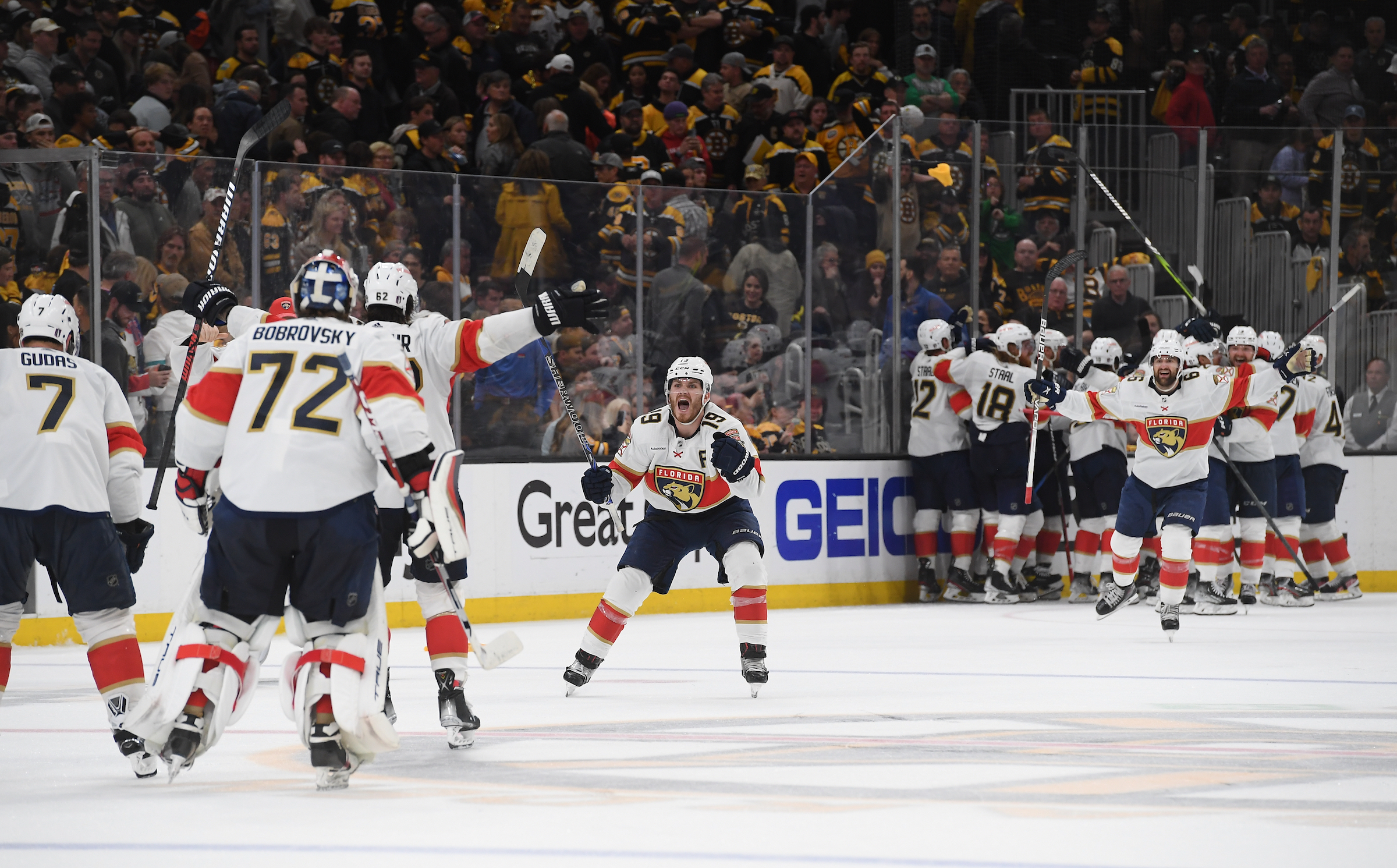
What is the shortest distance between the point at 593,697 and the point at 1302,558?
729 centimetres

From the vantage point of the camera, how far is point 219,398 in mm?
4438

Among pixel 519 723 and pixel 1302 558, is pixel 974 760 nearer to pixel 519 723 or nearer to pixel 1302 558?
pixel 519 723

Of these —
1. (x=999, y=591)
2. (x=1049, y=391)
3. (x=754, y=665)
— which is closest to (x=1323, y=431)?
(x=999, y=591)

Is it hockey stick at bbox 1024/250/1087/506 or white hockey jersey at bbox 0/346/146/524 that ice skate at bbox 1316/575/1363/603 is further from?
white hockey jersey at bbox 0/346/146/524

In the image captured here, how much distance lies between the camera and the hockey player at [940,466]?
1170 centimetres

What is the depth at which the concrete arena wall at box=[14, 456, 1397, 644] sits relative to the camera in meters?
8.86

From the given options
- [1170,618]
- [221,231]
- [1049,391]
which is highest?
[221,231]

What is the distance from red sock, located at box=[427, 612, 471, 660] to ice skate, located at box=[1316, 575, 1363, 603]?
8.26 metres

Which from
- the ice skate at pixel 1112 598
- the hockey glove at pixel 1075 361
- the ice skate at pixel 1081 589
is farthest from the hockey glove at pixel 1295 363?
the ice skate at pixel 1081 589

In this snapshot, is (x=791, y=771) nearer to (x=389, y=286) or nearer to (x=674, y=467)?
(x=389, y=286)

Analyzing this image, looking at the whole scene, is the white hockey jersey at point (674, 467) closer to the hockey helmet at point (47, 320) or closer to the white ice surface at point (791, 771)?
the white ice surface at point (791, 771)

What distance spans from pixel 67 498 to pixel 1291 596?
892cm

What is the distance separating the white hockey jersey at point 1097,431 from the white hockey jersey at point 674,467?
5.43 metres

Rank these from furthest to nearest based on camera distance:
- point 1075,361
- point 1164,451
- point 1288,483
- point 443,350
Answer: point 1288,483
point 1075,361
point 1164,451
point 443,350
